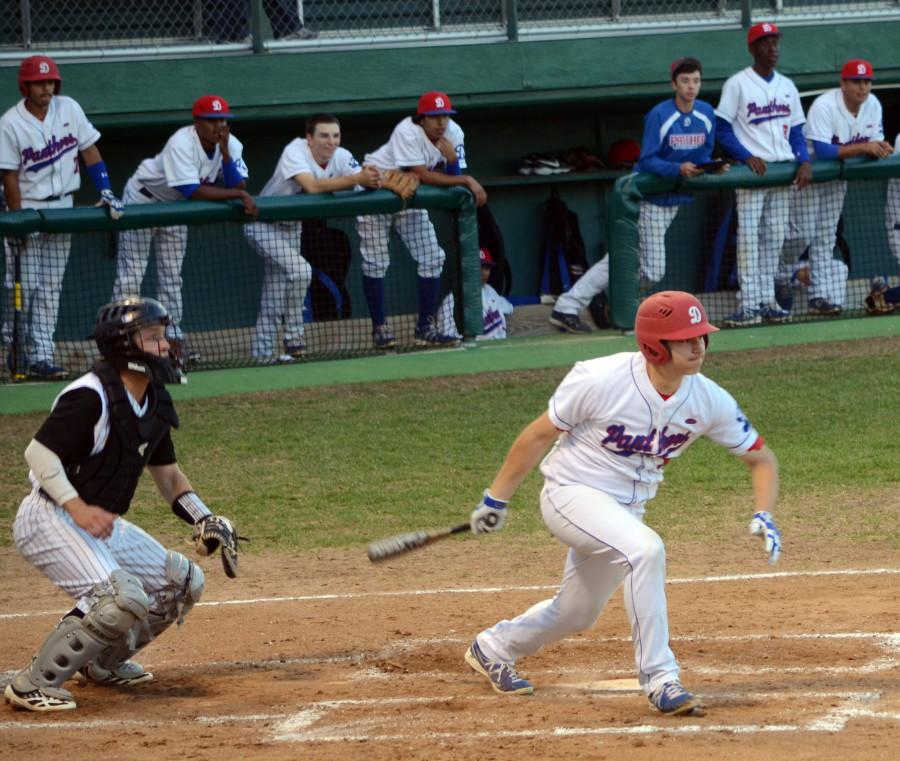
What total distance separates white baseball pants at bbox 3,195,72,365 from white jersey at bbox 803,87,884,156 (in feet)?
19.1

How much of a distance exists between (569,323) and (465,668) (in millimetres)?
6947

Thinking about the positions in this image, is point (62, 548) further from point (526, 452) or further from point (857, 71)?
point (857, 71)

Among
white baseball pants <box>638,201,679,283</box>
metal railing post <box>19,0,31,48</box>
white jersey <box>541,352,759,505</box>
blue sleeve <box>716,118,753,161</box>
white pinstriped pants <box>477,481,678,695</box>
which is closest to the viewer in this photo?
white pinstriped pants <box>477,481,678,695</box>

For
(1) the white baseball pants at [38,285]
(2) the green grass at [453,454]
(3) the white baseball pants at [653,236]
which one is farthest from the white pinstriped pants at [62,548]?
(3) the white baseball pants at [653,236]

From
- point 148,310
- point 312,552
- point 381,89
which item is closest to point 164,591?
point 148,310

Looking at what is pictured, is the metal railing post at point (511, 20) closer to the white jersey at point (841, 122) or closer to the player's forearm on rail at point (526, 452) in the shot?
the white jersey at point (841, 122)

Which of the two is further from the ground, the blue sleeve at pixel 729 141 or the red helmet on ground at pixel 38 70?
the red helmet on ground at pixel 38 70

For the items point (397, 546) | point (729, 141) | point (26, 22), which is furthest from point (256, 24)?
point (397, 546)

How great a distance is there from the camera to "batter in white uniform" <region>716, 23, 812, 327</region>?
1164cm

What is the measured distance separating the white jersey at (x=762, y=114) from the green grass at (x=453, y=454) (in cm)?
158

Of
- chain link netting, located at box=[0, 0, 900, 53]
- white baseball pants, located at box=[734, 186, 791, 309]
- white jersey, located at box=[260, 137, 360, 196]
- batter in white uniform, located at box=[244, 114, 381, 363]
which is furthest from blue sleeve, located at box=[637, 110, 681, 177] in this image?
chain link netting, located at box=[0, 0, 900, 53]

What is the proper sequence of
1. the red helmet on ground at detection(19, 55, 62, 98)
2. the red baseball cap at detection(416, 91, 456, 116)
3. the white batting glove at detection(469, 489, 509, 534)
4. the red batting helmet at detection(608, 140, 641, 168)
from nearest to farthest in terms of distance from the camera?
the white batting glove at detection(469, 489, 509, 534)
the red helmet on ground at detection(19, 55, 62, 98)
the red baseball cap at detection(416, 91, 456, 116)
the red batting helmet at detection(608, 140, 641, 168)

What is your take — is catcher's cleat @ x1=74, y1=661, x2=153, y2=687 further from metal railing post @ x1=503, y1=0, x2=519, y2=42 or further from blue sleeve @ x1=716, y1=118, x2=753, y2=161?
metal railing post @ x1=503, y1=0, x2=519, y2=42

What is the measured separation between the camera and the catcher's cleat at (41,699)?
5258 millimetres
